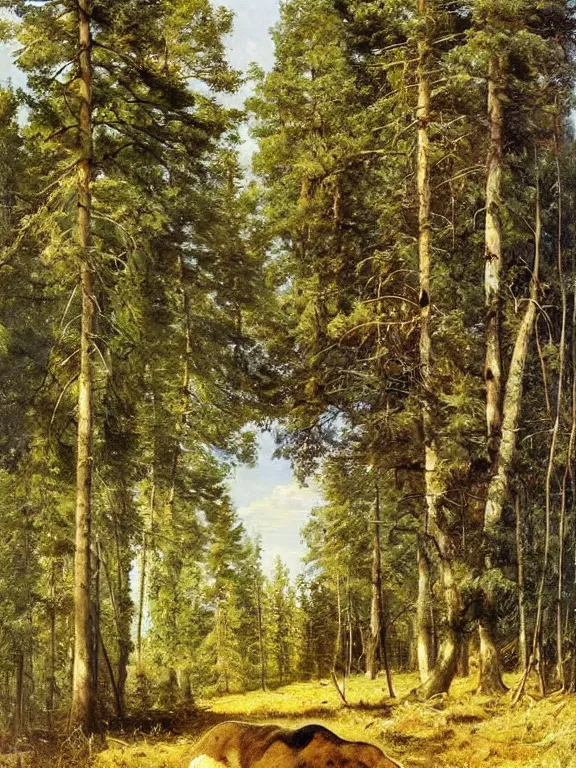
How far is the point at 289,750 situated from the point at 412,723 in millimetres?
2158

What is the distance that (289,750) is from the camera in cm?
475

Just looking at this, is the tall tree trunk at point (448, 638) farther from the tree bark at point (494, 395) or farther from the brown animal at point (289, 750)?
the brown animal at point (289, 750)

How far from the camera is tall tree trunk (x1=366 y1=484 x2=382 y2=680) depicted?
7.21 meters

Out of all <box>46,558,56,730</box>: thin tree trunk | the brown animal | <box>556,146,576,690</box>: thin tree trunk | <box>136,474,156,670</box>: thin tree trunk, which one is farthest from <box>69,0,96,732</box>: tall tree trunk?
<box>556,146,576,690</box>: thin tree trunk

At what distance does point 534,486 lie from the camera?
738 centimetres

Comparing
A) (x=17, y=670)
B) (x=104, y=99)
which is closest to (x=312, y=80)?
(x=104, y=99)

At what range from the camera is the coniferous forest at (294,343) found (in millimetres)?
7344

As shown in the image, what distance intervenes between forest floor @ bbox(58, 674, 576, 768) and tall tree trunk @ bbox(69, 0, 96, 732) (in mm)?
596

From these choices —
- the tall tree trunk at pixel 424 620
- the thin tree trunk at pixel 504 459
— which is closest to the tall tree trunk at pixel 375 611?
the tall tree trunk at pixel 424 620

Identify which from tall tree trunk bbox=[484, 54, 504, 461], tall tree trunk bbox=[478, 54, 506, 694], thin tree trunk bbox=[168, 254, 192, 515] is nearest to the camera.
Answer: tall tree trunk bbox=[478, 54, 506, 694]

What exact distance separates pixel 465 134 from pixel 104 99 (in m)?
4.14

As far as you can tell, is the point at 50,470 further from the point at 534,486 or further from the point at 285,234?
the point at 534,486

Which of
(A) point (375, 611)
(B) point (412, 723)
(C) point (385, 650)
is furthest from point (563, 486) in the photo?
(B) point (412, 723)

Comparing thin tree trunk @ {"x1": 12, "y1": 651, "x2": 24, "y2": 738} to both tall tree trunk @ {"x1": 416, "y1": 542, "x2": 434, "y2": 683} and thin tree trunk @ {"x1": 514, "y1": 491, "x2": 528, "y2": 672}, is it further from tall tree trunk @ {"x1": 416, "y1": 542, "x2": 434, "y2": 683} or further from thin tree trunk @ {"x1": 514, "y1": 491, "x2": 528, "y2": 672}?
thin tree trunk @ {"x1": 514, "y1": 491, "x2": 528, "y2": 672}
